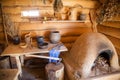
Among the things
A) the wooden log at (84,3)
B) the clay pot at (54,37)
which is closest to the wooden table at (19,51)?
the clay pot at (54,37)

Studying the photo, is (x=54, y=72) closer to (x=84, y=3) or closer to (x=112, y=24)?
(x=112, y=24)

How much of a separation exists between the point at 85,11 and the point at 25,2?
1.50 m

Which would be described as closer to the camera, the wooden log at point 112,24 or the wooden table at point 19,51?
the wooden table at point 19,51

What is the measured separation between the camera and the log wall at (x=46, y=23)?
8.83 ft

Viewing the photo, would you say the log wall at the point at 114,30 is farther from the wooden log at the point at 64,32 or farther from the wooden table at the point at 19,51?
the wooden table at the point at 19,51

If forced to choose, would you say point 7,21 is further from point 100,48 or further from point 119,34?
point 119,34

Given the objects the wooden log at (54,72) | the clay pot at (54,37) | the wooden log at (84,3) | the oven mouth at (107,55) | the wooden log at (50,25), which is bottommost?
the wooden log at (54,72)

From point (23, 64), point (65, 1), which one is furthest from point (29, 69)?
point (65, 1)

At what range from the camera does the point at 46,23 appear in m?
2.96

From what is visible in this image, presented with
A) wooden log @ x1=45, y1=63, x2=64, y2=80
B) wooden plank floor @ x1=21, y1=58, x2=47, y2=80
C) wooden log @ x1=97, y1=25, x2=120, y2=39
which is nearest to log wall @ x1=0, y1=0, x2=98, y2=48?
wooden log @ x1=97, y1=25, x2=120, y2=39

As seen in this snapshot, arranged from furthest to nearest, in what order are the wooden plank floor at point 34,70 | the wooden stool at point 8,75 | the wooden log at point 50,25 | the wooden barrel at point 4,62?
the wooden log at point 50,25 < the wooden plank floor at point 34,70 < the wooden barrel at point 4,62 < the wooden stool at point 8,75

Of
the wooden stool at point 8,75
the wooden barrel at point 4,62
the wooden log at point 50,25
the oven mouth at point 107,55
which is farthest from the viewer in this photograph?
the wooden log at point 50,25

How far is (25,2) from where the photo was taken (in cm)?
271

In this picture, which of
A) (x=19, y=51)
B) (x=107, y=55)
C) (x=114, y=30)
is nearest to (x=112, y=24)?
(x=114, y=30)
